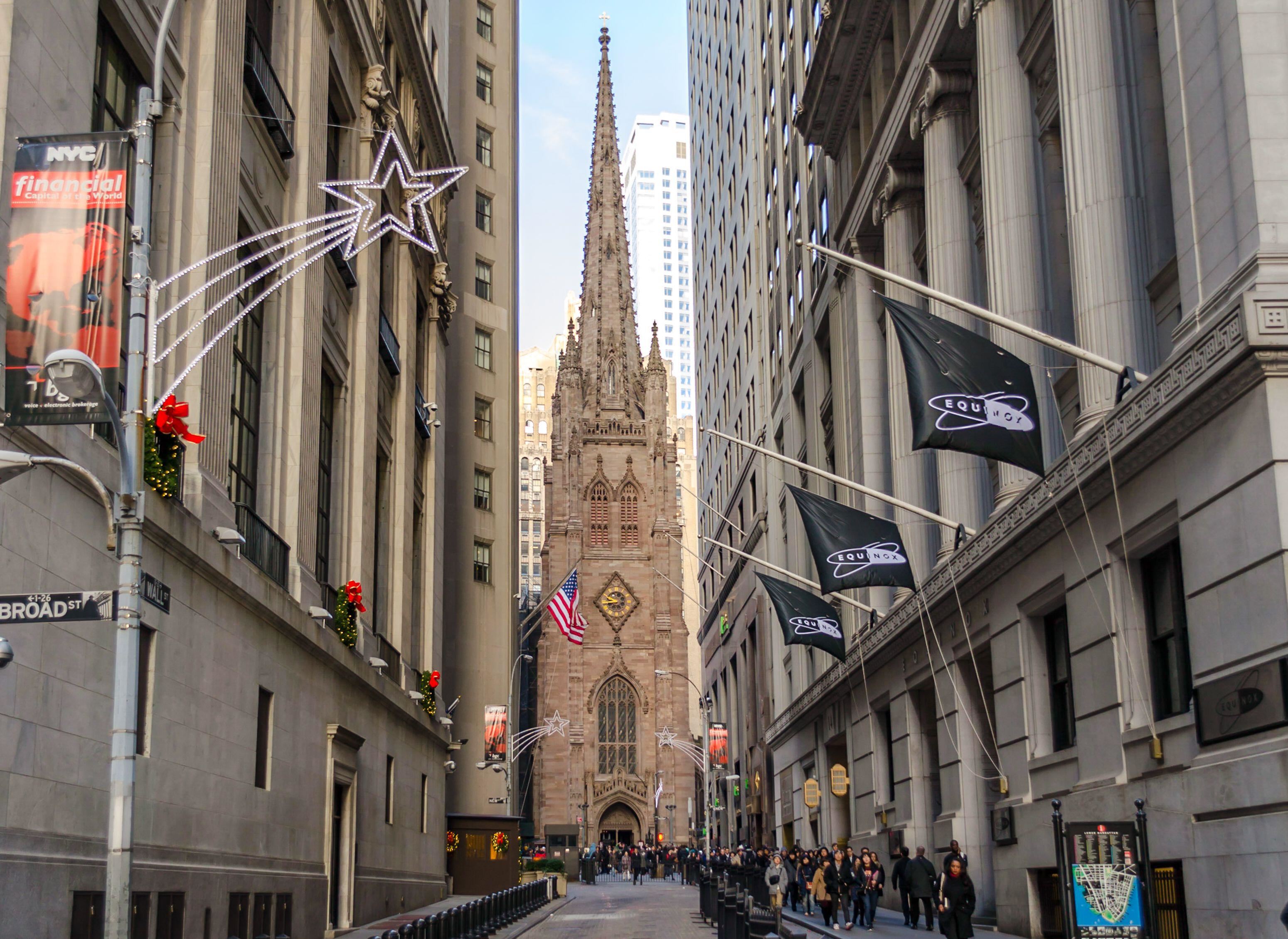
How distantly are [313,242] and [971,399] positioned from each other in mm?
14504

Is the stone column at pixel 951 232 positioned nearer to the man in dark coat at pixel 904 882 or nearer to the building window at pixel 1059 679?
the building window at pixel 1059 679

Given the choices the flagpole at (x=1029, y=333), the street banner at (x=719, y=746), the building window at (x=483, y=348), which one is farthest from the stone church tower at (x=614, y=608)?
the flagpole at (x=1029, y=333)

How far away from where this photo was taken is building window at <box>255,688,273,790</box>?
22031mm

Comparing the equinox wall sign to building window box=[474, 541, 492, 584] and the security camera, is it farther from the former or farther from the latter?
building window box=[474, 541, 492, 584]

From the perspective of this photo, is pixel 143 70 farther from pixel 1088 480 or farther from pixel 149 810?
pixel 1088 480

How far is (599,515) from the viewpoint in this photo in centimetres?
12650

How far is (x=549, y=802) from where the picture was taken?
117 m

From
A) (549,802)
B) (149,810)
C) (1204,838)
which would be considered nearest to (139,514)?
(149,810)

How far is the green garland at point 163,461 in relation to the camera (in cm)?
1653

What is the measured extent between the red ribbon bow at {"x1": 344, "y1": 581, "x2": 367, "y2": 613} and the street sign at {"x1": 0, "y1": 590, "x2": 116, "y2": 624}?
17.5 meters

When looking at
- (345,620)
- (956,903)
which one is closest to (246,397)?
(345,620)

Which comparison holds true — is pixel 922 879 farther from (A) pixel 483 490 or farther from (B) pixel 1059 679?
(A) pixel 483 490

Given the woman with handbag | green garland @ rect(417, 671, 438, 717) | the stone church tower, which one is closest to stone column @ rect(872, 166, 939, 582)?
the woman with handbag

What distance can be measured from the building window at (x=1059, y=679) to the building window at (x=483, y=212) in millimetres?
42842
